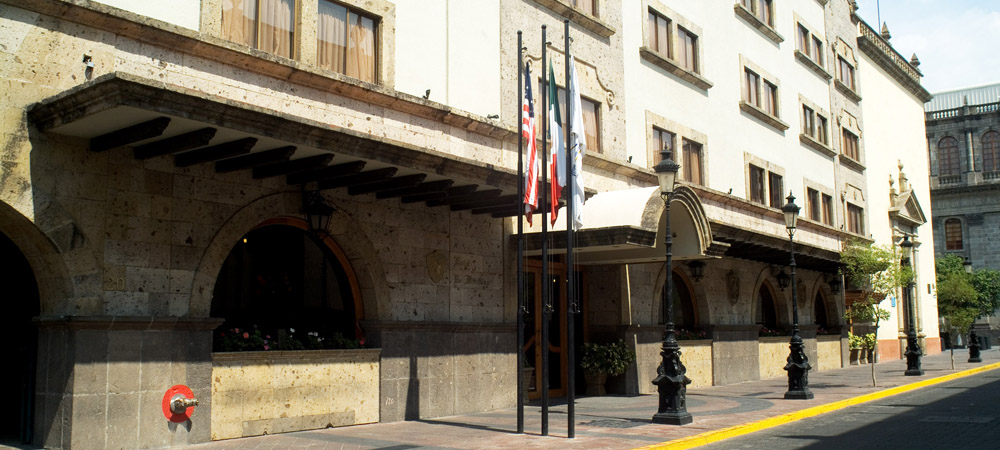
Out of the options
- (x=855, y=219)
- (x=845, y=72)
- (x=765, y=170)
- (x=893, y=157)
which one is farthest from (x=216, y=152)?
(x=893, y=157)

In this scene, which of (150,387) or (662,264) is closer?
(150,387)

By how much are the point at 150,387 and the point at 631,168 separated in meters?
12.5

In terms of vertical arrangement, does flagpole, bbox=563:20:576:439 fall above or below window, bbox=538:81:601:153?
below

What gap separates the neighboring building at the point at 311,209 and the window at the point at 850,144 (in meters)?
12.7

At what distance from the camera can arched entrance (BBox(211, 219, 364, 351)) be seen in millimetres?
13188

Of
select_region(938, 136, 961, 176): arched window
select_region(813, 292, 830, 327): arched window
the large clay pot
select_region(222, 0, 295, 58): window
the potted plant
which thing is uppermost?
select_region(938, 136, 961, 176): arched window

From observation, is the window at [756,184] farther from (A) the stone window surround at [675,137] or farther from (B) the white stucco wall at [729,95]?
(A) the stone window surround at [675,137]

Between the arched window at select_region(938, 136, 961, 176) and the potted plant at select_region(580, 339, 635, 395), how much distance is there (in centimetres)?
6187

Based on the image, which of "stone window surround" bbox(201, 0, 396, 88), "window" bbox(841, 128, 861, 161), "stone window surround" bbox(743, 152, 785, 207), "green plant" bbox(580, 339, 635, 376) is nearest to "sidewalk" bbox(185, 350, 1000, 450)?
"green plant" bbox(580, 339, 635, 376)

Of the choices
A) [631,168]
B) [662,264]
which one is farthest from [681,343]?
[631,168]

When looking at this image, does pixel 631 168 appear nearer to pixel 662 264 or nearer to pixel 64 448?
pixel 662 264

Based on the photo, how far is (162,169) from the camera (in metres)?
11.9

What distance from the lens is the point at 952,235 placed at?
71.5 meters

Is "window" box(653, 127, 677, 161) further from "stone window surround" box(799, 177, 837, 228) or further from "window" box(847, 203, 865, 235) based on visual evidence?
"window" box(847, 203, 865, 235)
